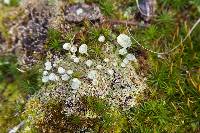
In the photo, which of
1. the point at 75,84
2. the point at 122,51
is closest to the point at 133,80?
the point at 122,51

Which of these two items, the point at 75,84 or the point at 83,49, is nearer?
the point at 75,84

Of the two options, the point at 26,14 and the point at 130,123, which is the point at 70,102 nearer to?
the point at 130,123

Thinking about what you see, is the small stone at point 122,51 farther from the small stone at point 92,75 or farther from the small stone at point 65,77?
the small stone at point 65,77

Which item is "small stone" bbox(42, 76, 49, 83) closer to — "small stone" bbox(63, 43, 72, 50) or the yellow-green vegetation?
the yellow-green vegetation

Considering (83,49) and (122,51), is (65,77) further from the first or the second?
(122,51)

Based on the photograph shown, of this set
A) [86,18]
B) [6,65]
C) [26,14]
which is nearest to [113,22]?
[86,18]

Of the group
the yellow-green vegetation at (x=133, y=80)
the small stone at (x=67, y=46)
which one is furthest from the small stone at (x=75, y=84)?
the small stone at (x=67, y=46)

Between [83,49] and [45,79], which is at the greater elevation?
[83,49]
